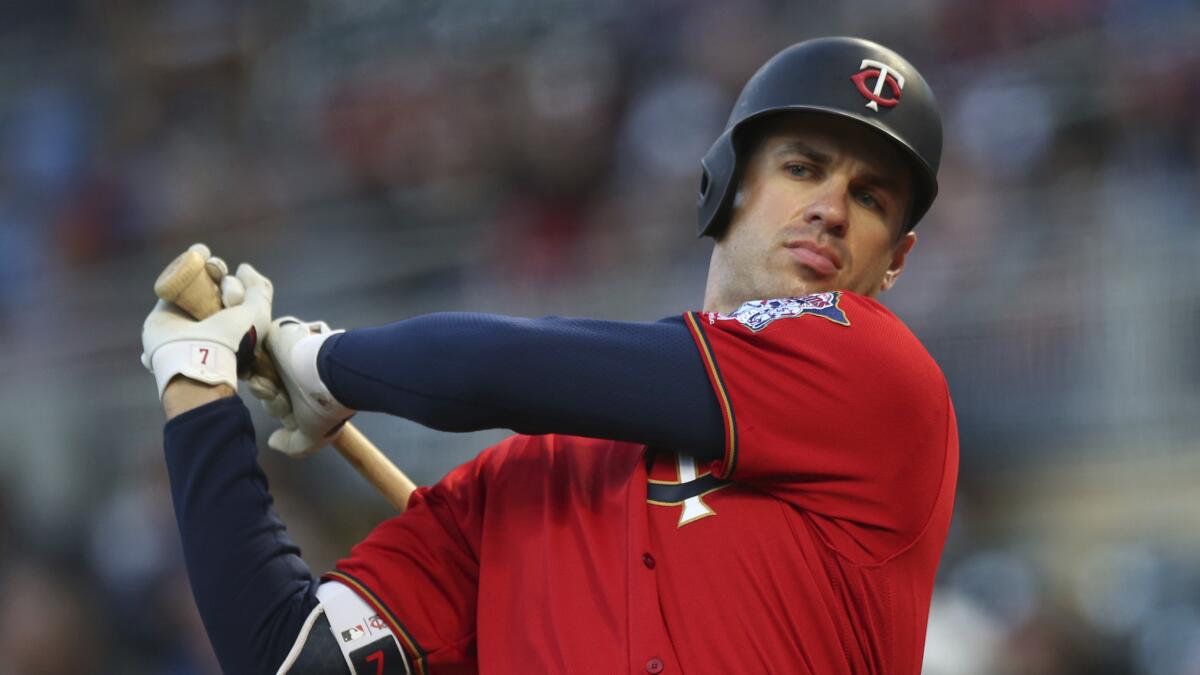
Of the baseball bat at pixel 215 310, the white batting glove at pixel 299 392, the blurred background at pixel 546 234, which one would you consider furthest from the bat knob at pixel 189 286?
the blurred background at pixel 546 234

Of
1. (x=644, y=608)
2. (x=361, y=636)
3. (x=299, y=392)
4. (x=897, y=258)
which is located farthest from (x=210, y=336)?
(x=897, y=258)

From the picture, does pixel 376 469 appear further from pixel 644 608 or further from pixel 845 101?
pixel 845 101

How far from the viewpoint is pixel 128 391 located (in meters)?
7.14

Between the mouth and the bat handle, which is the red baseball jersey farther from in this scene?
the bat handle

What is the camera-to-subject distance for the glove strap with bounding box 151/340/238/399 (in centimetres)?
214

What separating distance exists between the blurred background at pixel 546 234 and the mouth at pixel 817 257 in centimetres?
260

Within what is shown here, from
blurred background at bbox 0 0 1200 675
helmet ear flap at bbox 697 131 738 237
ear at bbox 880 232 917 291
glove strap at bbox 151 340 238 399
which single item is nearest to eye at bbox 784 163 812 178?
helmet ear flap at bbox 697 131 738 237

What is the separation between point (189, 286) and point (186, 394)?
0.19 m

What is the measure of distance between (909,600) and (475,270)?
4.90m

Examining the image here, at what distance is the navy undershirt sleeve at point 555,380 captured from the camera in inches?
76.5

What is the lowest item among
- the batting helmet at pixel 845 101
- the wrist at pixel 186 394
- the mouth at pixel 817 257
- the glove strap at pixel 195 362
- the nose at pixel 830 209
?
the wrist at pixel 186 394

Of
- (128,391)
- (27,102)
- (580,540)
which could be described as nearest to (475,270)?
(128,391)

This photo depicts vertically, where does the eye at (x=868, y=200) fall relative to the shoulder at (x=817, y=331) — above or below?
above

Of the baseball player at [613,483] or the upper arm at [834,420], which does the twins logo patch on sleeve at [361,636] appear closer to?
the baseball player at [613,483]
